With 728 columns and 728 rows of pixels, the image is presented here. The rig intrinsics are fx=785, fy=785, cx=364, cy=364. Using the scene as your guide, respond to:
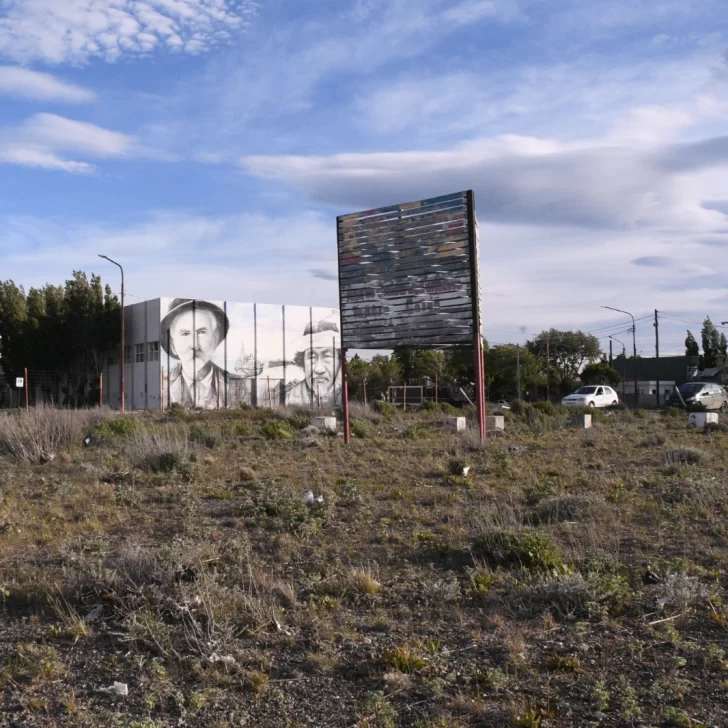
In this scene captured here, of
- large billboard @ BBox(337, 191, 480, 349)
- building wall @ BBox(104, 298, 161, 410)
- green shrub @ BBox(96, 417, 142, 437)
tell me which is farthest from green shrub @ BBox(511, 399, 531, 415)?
building wall @ BBox(104, 298, 161, 410)

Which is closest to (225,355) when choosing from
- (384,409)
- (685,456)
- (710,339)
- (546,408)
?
(384,409)

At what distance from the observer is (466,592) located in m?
5.88

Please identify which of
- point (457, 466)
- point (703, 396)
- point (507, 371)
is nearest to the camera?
point (457, 466)

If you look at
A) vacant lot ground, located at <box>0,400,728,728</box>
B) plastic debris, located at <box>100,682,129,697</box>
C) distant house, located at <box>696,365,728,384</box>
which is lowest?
plastic debris, located at <box>100,682,129,697</box>

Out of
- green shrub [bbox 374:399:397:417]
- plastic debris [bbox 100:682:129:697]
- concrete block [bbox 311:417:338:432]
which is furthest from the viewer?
green shrub [bbox 374:399:397:417]

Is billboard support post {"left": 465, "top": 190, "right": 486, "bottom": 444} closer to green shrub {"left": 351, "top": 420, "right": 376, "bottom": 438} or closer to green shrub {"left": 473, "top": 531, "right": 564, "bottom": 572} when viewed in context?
green shrub {"left": 351, "top": 420, "right": 376, "bottom": 438}

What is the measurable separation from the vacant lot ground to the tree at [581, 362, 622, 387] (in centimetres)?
5887

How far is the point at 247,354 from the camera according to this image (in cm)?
5041

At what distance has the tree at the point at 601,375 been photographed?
6781cm

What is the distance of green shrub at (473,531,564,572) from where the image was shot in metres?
6.28

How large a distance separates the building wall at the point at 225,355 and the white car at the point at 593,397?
14.6 m

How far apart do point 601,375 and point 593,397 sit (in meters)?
29.7

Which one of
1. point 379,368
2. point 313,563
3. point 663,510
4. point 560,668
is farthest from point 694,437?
point 379,368

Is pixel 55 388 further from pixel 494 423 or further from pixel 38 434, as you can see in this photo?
pixel 38 434
